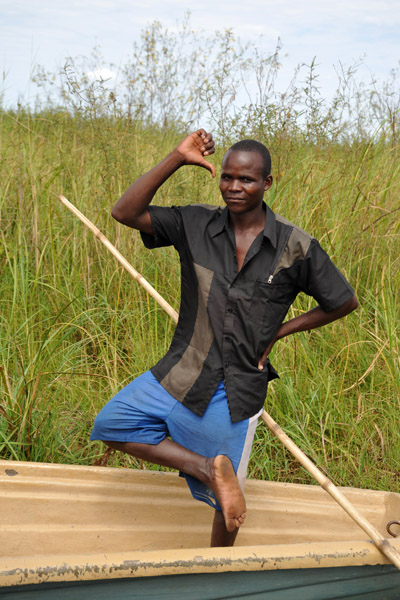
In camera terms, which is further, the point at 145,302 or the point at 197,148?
the point at 145,302

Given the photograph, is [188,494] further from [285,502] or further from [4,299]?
[4,299]

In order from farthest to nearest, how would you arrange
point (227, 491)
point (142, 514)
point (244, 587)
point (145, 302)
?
point (145, 302)
point (142, 514)
point (227, 491)
point (244, 587)

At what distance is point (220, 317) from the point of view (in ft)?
6.72

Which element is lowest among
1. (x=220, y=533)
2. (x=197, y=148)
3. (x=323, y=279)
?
(x=220, y=533)

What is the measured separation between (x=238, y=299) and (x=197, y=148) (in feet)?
1.73

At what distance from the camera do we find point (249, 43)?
4254 mm

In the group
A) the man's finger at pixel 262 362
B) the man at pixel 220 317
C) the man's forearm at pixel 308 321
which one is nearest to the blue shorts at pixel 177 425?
the man at pixel 220 317

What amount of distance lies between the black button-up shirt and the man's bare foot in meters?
0.15

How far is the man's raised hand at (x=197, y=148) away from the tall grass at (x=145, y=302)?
106cm

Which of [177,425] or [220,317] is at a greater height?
[220,317]

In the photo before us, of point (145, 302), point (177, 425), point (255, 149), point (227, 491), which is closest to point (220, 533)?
point (227, 491)

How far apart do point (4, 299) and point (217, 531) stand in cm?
187

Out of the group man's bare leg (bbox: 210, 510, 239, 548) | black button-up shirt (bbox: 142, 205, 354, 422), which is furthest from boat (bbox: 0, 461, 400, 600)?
black button-up shirt (bbox: 142, 205, 354, 422)

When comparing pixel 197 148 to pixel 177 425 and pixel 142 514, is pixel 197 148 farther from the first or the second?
pixel 142 514
